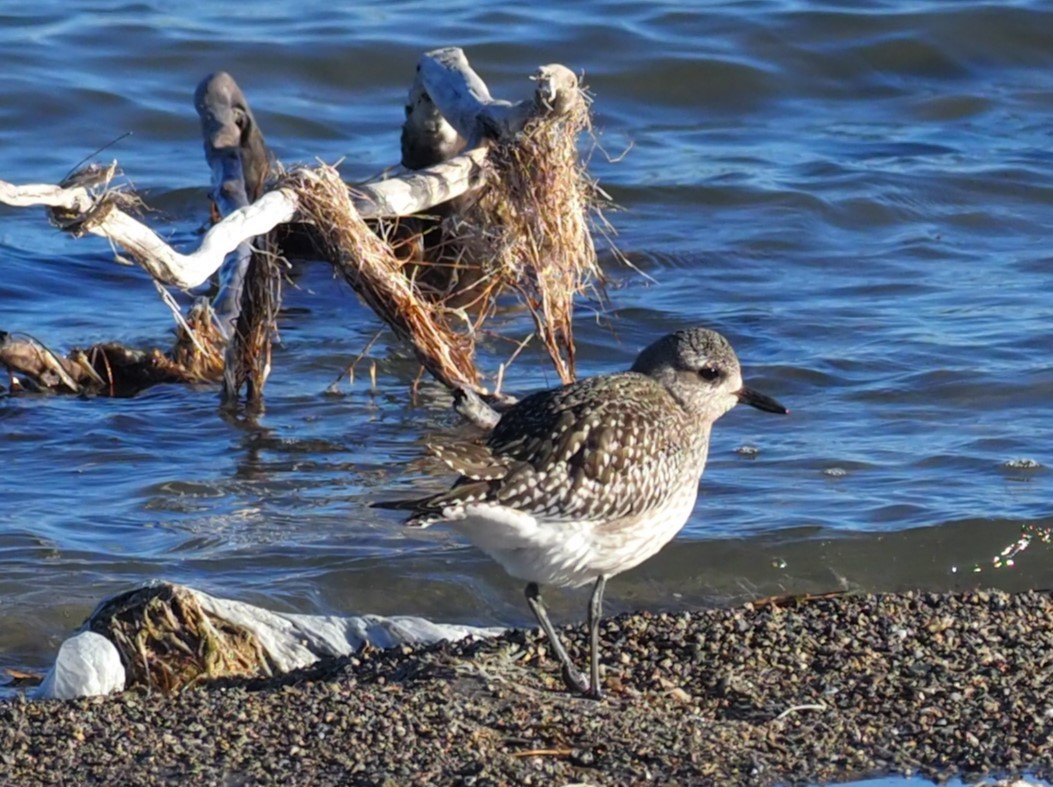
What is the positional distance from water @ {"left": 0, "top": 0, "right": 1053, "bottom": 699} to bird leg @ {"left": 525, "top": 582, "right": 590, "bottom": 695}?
881mm

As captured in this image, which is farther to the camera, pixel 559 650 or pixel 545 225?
pixel 545 225

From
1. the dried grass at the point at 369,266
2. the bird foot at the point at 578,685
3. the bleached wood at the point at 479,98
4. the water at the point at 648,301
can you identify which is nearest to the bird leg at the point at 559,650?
the bird foot at the point at 578,685

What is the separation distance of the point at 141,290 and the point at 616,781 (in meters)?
7.33

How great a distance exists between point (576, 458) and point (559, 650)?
2.02ft

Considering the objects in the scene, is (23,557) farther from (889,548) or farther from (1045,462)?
(1045,462)

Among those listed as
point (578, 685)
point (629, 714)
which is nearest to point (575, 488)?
point (578, 685)

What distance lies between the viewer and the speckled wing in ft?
18.6

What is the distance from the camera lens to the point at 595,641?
19.1 ft

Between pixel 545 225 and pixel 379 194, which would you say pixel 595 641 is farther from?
pixel 379 194

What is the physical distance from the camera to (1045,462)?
842cm

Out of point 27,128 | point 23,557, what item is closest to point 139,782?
point 23,557

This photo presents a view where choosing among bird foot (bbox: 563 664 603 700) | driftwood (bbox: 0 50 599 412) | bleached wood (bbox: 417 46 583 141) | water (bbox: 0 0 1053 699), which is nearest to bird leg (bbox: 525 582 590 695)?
bird foot (bbox: 563 664 603 700)

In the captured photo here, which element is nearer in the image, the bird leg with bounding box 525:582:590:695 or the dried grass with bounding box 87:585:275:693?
the bird leg with bounding box 525:582:590:695

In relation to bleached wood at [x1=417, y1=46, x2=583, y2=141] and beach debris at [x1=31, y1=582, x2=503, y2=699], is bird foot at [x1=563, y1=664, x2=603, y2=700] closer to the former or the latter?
beach debris at [x1=31, y1=582, x2=503, y2=699]
